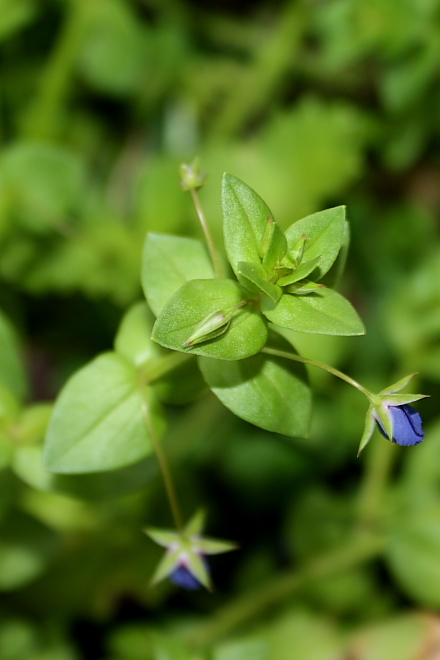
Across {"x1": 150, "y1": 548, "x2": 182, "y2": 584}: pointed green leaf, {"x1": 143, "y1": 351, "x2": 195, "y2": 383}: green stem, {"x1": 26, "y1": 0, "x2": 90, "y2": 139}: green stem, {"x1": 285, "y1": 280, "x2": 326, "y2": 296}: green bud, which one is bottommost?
{"x1": 150, "y1": 548, "x2": 182, "y2": 584}: pointed green leaf

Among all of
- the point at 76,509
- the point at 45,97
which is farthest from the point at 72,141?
the point at 76,509

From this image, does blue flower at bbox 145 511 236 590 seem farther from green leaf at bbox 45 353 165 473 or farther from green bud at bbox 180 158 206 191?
green bud at bbox 180 158 206 191

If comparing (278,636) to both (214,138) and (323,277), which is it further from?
(214,138)

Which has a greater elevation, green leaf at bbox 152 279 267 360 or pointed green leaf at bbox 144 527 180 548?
green leaf at bbox 152 279 267 360

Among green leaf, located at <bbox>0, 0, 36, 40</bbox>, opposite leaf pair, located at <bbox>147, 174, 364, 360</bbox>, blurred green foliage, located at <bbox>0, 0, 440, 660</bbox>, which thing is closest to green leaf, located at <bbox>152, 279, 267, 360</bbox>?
opposite leaf pair, located at <bbox>147, 174, 364, 360</bbox>

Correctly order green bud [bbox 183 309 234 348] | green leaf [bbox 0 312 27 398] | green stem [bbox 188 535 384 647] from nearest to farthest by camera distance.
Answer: green bud [bbox 183 309 234 348] → green leaf [bbox 0 312 27 398] → green stem [bbox 188 535 384 647]

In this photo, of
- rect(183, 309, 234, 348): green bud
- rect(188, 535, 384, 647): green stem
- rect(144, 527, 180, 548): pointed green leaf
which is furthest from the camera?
rect(188, 535, 384, 647): green stem

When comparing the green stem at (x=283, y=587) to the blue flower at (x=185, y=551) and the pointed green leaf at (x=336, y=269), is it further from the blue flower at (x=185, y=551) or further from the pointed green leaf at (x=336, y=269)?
the pointed green leaf at (x=336, y=269)

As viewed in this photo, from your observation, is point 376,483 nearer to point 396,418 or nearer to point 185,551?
point 185,551
